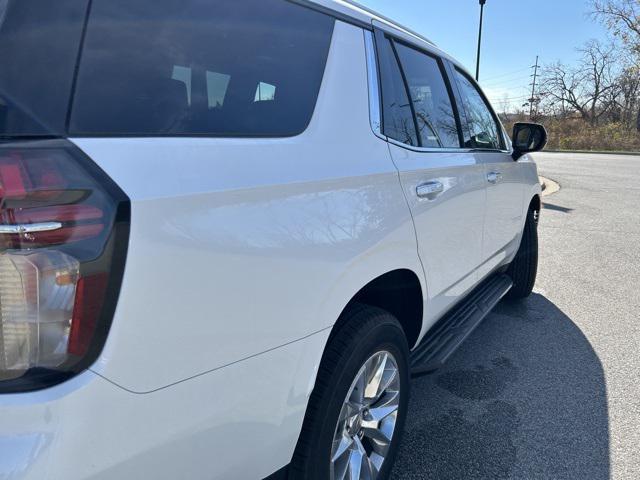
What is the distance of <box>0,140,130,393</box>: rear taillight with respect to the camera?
100 centimetres

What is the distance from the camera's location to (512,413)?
2.90 metres

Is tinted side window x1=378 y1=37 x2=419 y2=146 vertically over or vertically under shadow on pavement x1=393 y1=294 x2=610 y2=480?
over

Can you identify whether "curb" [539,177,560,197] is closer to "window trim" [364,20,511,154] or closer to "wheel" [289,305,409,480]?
"window trim" [364,20,511,154]

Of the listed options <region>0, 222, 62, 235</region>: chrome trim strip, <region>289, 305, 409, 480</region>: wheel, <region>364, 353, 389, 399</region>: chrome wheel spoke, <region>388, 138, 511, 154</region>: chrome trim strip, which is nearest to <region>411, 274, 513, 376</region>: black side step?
<region>289, 305, 409, 480</region>: wheel

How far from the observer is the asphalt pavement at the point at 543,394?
2.48m

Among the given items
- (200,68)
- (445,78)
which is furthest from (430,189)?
(200,68)

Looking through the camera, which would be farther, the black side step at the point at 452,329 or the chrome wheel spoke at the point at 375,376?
the black side step at the point at 452,329

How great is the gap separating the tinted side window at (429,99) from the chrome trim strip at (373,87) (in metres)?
0.38

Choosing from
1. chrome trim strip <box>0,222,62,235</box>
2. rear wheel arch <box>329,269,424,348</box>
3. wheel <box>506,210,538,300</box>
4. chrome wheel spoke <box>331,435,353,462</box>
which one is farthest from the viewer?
wheel <box>506,210,538,300</box>

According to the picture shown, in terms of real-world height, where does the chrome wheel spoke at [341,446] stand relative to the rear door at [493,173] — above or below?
below

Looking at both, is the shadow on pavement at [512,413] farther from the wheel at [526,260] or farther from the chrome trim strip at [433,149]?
the chrome trim strip at [433,149]

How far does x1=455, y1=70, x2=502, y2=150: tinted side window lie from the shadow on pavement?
153 centimetres

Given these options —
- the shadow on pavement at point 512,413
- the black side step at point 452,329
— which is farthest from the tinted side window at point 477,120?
the shadow on pavement at point 512,413

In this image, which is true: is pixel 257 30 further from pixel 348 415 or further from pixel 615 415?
pixel 615 415
